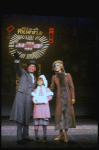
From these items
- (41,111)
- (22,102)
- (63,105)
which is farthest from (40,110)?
(63,105)

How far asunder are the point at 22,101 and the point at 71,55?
416 cm

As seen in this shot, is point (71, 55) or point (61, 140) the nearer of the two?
point (61, 140)

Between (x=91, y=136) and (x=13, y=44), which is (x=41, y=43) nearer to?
(x=13, y=44)

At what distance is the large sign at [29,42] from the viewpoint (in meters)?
7.86

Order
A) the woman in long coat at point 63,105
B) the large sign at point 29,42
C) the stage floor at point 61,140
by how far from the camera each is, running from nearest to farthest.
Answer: the stage floor at point 61,140 → the woman in long coat at point 63,105 → the large sign at point 29,42

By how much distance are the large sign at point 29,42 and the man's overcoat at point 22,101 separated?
334 centimetres

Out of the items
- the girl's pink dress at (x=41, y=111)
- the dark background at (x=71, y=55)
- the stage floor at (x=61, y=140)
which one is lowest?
the stage floor at (x=61, y=140)

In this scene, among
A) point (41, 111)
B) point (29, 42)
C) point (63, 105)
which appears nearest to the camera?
point (41, 111)

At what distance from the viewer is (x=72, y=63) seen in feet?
26.6

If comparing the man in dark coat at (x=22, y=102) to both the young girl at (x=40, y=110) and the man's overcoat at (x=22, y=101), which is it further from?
the young girl at (x=40, y=110)

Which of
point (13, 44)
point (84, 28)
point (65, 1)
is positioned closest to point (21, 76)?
point (65, 1)

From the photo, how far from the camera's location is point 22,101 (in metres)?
4.50

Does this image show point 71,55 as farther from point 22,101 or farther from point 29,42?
point 22,101

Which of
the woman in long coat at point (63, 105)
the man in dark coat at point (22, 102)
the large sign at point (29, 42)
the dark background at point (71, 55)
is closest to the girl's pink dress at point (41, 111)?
the man in dark coat at point (22, 102)
